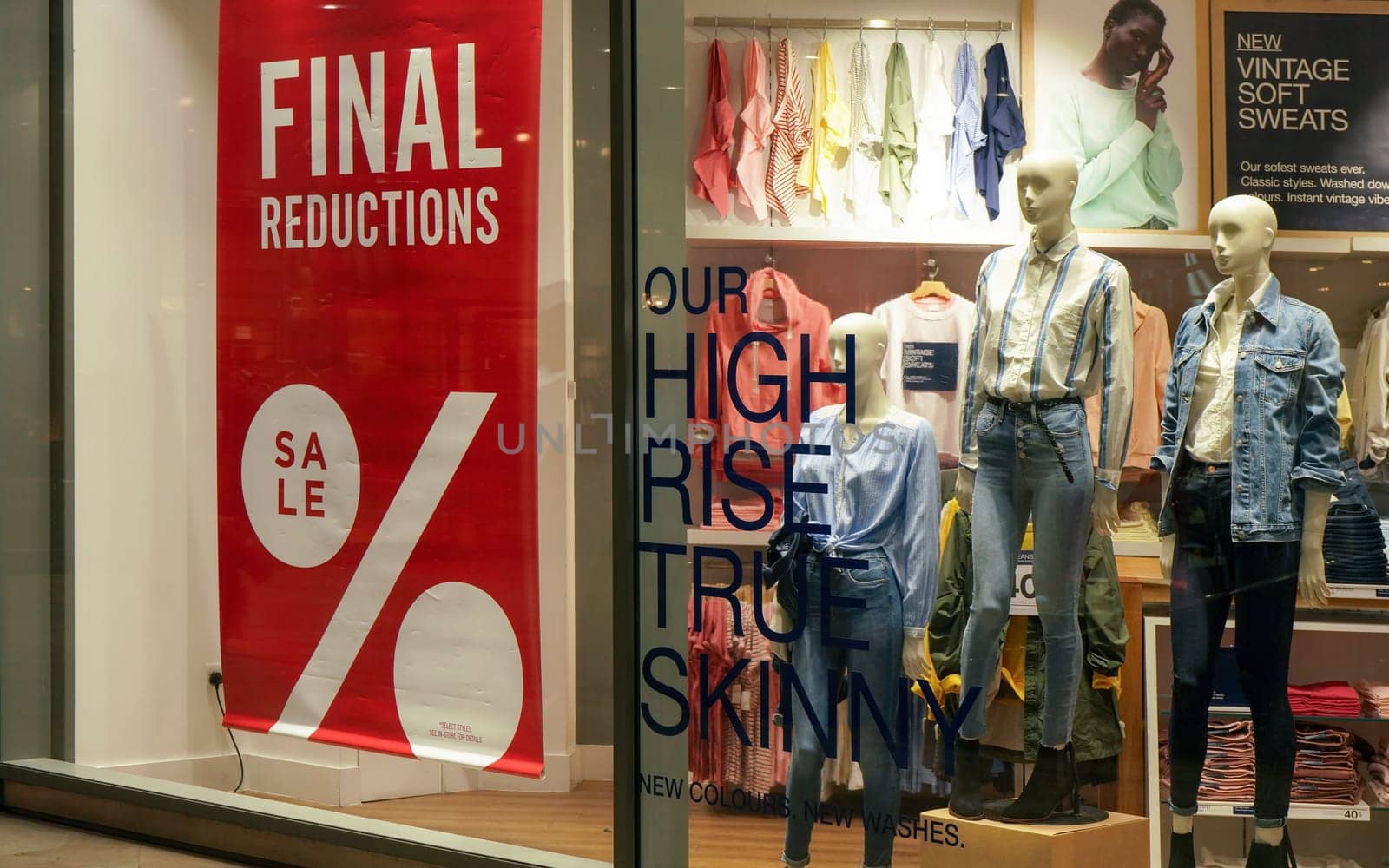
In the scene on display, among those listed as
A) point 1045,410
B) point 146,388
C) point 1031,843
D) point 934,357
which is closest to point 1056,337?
point 1045,410

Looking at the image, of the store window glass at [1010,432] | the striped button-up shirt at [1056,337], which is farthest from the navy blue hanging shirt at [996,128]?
the striped button-up shirt at [1056,337]

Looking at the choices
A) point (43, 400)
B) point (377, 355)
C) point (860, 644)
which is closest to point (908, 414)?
point (860, 644)

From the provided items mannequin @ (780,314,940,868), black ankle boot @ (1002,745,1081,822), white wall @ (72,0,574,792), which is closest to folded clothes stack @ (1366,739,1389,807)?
black ankle boot @ (1002,745,1081,822)

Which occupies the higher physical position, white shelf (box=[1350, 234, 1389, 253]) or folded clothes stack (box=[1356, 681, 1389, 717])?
white shelf (box=[1350, 234, 1389, 253])

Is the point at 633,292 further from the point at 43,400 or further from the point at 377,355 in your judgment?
the point at 43,400

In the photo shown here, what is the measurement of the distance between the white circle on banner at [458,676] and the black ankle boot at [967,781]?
1.14m

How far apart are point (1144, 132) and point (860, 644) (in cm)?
132

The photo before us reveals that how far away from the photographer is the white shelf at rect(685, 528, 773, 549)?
2.74m

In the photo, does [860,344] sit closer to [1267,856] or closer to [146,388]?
[1267,856]

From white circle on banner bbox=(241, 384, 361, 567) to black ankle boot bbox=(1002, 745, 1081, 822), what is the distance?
1.89m

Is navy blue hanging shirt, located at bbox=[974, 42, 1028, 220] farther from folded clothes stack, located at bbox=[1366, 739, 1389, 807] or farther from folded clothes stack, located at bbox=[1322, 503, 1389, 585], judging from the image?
folded clothes stack, located at bbox=[1366, 739, 1389, 807]

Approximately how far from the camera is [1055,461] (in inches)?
96.3

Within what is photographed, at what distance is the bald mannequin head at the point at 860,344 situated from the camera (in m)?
2.62

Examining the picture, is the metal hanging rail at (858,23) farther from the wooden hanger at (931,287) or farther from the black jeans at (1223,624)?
the black jeans at (1223,624)
